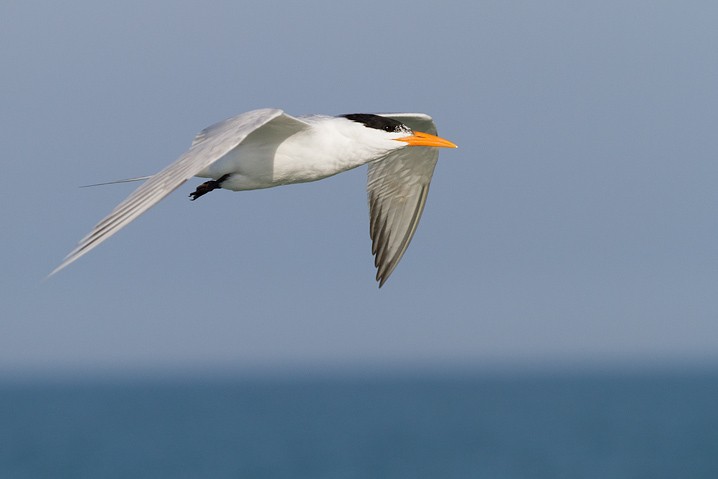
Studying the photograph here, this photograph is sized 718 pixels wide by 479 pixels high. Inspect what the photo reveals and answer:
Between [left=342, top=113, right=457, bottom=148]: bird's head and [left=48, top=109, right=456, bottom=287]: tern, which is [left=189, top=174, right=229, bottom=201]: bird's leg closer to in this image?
[left=48, top=109, right=456, bottom=287]: tern

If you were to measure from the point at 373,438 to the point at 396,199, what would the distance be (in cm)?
7570

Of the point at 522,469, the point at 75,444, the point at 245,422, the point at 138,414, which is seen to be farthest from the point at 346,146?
the point at 138,414

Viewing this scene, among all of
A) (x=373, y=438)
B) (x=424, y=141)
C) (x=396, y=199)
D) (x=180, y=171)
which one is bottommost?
(x=373, y=438)

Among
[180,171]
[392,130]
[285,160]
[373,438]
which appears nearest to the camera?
[180,171]

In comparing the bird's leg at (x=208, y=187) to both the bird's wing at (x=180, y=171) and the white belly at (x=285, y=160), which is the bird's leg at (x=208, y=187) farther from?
the bird's wing at (x=180, y=171)

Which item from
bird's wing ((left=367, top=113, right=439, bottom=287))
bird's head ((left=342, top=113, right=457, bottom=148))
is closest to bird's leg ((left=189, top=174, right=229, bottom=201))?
bird's head ((left=342, top=113, right=457, bottom=148))

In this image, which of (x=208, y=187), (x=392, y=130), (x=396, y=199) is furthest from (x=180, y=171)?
(x=396, y=199)

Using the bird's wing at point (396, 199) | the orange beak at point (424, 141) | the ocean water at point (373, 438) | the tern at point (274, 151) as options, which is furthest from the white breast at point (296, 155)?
the ocean water at point (373, 438)

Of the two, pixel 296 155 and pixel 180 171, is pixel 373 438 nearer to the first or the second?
pixel 296 155

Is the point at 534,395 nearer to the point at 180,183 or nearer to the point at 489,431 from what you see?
the point at 489,431

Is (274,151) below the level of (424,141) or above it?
below

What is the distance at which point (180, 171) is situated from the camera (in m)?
10.0

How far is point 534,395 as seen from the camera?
14612 centimetres

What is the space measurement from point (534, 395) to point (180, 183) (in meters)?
139
